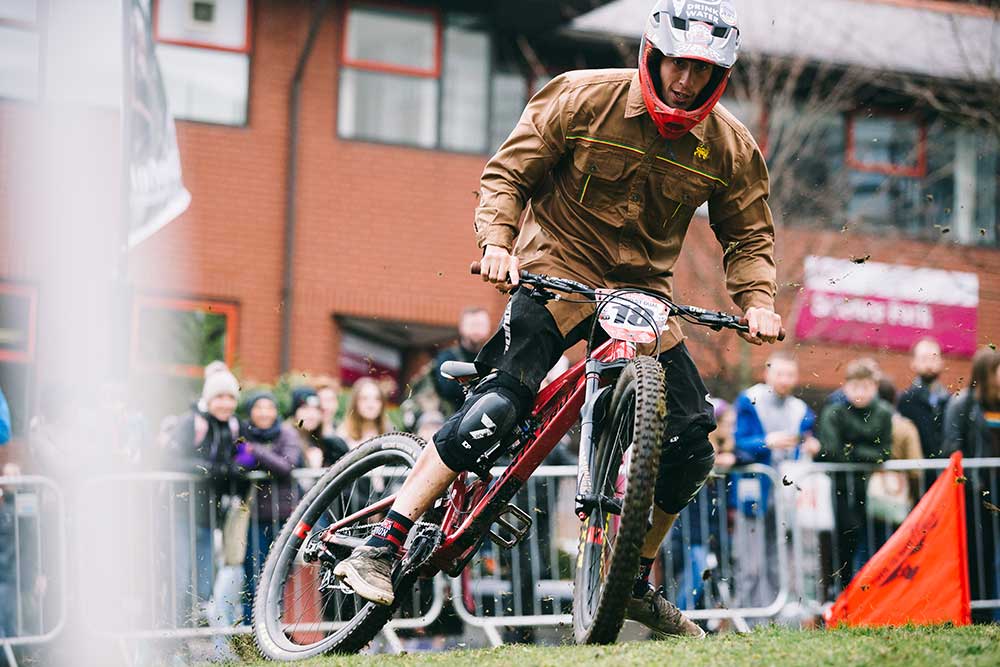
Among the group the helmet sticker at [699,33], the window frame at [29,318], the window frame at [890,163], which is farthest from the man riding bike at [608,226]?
the window frame at [890,163]

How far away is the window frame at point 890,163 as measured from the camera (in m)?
19.3

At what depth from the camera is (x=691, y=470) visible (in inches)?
244

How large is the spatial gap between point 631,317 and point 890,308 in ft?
51.2

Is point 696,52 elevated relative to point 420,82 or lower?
lower

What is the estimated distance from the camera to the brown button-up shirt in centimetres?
606

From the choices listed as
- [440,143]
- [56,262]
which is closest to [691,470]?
[56,262]

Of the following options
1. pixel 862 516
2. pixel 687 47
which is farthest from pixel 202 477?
pixel 687 47

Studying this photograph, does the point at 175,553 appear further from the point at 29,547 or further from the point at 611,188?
the point at 611,188

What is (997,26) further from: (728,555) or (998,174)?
(728,555)

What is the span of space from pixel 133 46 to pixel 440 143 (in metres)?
8.30

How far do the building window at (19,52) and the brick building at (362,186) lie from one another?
1669 mm

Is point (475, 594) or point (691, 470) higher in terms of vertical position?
point (691, 470)

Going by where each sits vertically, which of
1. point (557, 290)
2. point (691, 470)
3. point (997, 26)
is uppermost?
point (997, 26)

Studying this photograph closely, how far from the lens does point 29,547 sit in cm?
905
